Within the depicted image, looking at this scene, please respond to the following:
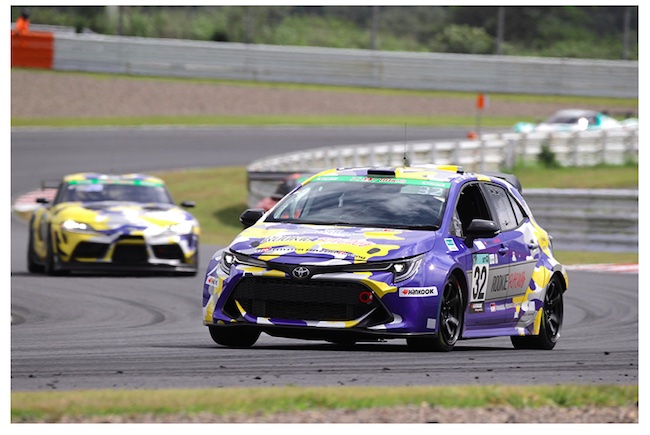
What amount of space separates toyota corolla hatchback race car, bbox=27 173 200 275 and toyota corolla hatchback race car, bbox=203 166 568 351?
25.2ft

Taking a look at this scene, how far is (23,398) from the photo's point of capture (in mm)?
6801

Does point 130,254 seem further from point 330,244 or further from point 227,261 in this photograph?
point 330,244

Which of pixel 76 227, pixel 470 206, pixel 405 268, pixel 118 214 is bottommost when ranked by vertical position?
pixel 76 227

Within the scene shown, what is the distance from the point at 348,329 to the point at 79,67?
138 feet

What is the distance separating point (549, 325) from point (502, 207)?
109cm

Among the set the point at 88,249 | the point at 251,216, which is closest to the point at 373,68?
the point at 88,249

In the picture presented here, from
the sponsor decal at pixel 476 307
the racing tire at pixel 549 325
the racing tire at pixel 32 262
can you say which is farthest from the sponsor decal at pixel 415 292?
the racing tire at pixel 32 262

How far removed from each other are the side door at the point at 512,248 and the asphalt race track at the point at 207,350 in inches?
16.3

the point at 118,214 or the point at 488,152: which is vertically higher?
the point at 118,214

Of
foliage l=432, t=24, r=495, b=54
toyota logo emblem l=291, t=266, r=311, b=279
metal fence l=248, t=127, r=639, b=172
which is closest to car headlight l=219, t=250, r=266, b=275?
toyota logo emblem l=291, t=266, r=311, b=279

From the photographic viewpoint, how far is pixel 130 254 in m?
17.8

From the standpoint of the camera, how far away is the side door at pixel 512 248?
10.4 meters

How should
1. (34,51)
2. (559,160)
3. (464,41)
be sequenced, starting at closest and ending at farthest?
1. (559,160)
2. (34,51)
3. (464,41)

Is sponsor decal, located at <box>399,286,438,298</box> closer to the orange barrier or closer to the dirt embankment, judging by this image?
the dirt embankment
